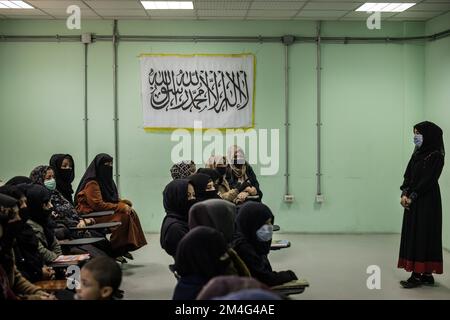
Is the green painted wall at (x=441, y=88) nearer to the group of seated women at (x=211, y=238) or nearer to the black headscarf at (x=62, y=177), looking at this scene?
the group of seated women at (x=211, y=238)

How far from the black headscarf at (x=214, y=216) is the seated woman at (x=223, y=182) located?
214 centimetres

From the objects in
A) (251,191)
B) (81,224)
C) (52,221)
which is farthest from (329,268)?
(52,221)

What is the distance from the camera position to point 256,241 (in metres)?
3.50

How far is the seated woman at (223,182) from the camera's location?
5.64 metres

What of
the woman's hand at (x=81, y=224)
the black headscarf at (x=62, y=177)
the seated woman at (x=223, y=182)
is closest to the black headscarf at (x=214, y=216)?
the woman's hand at (x=81, y=224)

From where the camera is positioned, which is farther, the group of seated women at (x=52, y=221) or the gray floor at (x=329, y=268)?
the gray floor at (x=329, y=268)

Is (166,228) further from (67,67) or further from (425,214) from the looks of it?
(67,67)

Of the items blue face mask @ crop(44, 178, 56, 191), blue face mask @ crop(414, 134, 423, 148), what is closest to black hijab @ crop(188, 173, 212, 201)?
blue face mask @ crop(44, 178, 56, 191)

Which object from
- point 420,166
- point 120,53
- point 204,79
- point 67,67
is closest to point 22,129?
point 67,67

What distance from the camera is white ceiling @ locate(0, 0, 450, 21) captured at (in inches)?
249

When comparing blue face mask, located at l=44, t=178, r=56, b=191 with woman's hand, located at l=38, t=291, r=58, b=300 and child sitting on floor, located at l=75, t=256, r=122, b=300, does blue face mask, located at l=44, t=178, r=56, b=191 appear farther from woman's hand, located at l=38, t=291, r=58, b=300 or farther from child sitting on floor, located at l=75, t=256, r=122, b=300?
child sitting on floor, located at l=75, t=256, r=122, b=300

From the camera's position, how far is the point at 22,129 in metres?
7.33

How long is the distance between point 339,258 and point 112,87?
12.2ft
